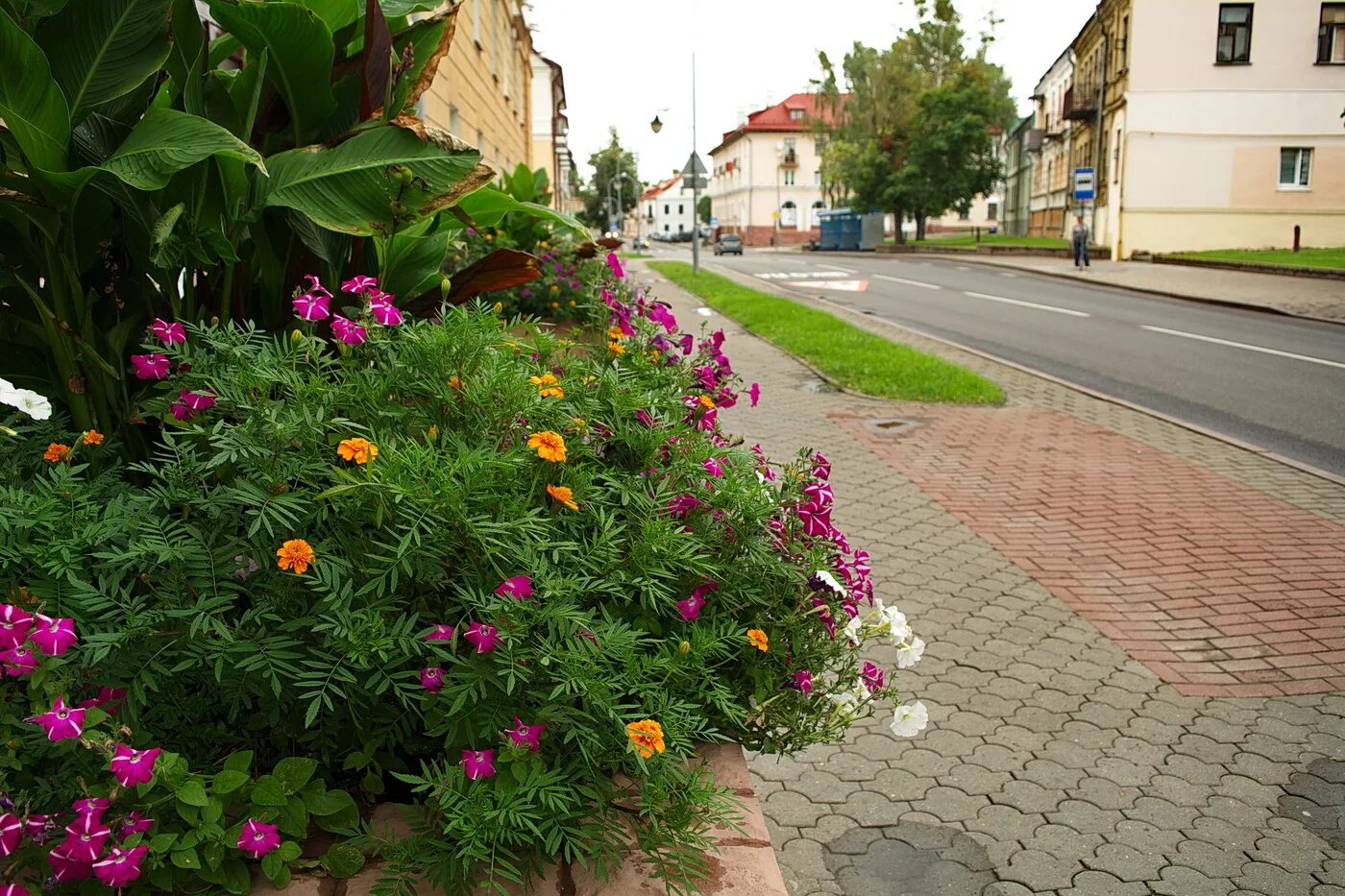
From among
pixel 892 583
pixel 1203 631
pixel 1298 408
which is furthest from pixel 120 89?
pixel 1298 408

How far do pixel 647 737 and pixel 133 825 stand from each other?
2.52ft

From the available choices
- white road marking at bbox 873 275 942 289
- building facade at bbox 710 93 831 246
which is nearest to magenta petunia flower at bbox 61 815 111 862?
white road marking at bbox 873 275 942 289

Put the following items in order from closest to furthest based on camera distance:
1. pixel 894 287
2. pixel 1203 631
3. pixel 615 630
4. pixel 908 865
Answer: pixel 615 630
pixel 908 865
pixel 1203 631
pixel 894 287

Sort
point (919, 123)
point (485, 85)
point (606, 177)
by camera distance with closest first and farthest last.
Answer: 1. point (485, 85)
2. point (919, 123)
3. point (606, 177)

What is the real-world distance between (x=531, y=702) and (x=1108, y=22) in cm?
4800

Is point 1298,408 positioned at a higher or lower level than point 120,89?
lower

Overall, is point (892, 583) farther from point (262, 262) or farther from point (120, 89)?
point (120, 89)

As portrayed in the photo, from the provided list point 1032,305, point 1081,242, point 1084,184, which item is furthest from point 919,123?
point 1032,305

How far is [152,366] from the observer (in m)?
2.40

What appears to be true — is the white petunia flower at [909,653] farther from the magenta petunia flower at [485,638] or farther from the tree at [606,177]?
the tree at [606,177]

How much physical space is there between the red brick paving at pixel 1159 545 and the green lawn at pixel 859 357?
5.33 feet

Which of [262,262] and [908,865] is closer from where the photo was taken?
[262,262]

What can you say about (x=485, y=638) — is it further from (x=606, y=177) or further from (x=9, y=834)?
(x=606, y=177)

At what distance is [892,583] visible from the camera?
225 inches
